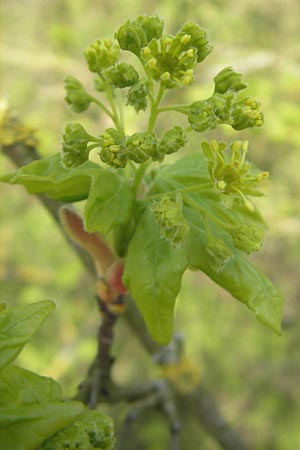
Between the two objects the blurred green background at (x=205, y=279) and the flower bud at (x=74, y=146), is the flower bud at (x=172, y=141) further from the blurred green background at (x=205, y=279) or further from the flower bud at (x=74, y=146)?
the blurred green background at (x=205, y=279)

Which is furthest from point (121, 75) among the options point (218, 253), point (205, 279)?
point (205, 279)

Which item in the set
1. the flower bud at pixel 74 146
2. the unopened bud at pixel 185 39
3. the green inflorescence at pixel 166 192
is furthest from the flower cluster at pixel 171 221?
the unopened bud at pixel 185 39

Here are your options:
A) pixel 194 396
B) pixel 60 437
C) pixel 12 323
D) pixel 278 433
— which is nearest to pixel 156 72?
pixel 12 323

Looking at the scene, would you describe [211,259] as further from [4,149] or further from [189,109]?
[4,149]

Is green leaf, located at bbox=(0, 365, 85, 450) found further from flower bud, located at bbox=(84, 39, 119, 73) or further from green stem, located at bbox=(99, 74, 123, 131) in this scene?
flower bud, located at bbox=(84, 39, 119, 73)

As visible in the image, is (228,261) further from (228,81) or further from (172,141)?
(228,81)
